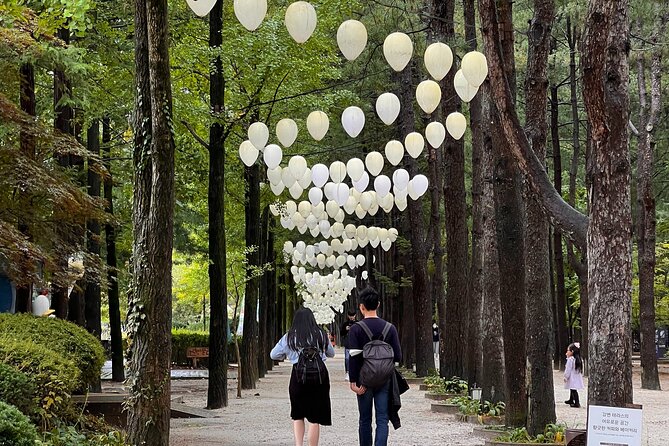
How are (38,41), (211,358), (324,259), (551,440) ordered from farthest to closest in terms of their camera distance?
1. (324,259)
2. (211,358)
3. (38,41)
4. (551,440)

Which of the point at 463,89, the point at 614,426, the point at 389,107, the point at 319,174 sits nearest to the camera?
the point at 614,426

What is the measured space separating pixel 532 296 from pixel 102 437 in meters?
5.74

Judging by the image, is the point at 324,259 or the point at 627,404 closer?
the point at 627,404

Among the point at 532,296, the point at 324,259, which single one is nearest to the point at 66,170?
the point at 532,296

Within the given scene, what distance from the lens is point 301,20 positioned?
9.91 metres

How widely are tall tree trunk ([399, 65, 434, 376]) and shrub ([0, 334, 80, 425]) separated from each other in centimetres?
1762

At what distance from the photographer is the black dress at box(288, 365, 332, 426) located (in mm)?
9836

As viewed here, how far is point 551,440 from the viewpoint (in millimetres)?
11242

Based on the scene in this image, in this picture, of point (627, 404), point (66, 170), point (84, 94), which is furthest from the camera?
point (66, 170)

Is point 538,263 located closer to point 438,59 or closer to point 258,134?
point 438,59

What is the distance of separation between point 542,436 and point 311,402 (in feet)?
11.0

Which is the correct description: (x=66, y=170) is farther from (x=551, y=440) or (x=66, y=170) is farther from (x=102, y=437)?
(x=551, y=440)

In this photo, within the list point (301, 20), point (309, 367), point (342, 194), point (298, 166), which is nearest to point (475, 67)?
point (301, 20)

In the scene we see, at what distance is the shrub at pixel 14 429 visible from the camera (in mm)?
6863
